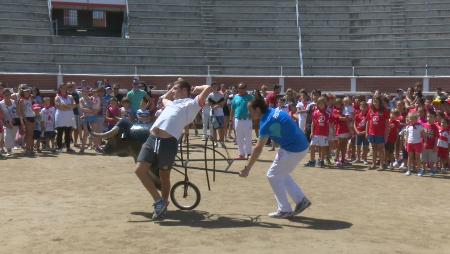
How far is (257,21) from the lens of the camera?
113 feet

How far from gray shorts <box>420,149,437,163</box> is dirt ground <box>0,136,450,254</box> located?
512 mm

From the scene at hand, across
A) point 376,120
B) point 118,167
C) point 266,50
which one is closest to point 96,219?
point 118,167

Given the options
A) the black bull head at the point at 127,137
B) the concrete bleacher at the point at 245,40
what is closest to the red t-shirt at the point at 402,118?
the black bull head at the point at 127,137

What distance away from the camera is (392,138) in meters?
14.7

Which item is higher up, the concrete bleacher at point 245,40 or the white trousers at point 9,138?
the concrete bleacher at point 245,40

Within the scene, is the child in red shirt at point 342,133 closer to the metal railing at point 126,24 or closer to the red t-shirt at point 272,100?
the red t-shirt at point 272,100

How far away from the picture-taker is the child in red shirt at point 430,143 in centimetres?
1370

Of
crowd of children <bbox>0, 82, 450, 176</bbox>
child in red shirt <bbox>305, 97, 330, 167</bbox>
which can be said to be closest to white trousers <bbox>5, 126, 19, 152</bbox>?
crowd of children <bbox>0, 82, 450, 176</bbox>

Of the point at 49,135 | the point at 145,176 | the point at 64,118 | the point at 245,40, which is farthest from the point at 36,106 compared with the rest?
the point at 245,40

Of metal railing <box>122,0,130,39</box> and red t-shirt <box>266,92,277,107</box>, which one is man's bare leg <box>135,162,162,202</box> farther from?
metal railing <box>122,0,130,39</box>

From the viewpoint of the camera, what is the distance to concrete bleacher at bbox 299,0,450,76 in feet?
104

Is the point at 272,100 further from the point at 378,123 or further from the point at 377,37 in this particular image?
the point at 377,37

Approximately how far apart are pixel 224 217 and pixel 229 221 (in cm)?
27

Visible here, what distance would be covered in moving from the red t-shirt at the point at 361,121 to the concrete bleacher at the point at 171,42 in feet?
53.3
